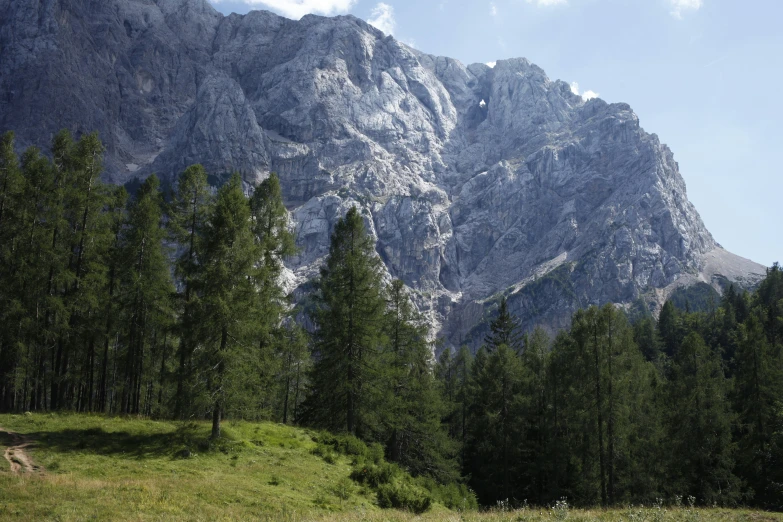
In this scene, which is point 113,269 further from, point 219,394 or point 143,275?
point 219,394

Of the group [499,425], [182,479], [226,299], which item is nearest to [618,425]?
[499,425]

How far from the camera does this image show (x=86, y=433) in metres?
22.0

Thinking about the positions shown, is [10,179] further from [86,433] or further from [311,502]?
[311,502]

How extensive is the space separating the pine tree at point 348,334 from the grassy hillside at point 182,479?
5.83 m

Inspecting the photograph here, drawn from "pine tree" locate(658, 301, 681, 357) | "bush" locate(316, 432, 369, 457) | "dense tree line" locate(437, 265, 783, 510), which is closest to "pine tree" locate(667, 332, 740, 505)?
"dense tree line" locate(437, 265, 783, 510)

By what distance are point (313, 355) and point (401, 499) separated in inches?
708

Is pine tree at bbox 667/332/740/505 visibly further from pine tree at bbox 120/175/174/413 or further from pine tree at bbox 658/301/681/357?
pine tree at bbox 658/301/681/357

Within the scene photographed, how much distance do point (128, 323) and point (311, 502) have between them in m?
19.5

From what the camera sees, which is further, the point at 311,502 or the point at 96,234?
the point at 96,234

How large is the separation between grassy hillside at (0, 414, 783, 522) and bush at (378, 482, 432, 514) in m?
0.59

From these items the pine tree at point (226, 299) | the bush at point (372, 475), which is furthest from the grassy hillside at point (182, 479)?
the pine tree at point (226, 299)

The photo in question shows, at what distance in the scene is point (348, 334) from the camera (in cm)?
3272

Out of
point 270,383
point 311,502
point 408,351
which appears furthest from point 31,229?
point 408,351

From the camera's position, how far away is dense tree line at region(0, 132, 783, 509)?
85.5 ft
